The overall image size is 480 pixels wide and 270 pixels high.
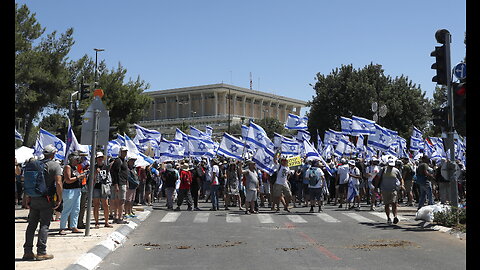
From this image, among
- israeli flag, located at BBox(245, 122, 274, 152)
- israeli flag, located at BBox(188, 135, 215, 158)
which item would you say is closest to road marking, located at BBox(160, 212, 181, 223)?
israeli flag, located at BBox(245, 122, 274, 152)

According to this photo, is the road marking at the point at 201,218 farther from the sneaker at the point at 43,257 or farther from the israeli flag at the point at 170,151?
the sneaker at the point at 43,257

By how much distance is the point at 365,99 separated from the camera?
54844mm

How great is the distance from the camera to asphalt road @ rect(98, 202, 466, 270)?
8.92 metres

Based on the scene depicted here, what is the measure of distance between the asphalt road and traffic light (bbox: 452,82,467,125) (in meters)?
2.53

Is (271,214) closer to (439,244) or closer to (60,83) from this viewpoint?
(439,244)

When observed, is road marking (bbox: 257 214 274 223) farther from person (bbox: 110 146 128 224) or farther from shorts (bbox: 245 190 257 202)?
person (bbox: 110 146 128 224)

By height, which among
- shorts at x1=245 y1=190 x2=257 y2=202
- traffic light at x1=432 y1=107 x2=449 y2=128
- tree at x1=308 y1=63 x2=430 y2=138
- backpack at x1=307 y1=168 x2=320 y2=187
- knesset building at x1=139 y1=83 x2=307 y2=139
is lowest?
shorts at x1=245 y1=190 x2=257 y2=202

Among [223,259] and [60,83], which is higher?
[60,83]

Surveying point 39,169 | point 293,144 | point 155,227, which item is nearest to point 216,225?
point 155,227

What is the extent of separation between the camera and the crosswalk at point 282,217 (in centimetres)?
1622

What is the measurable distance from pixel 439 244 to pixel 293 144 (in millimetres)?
14371

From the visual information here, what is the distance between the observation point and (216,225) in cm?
1505

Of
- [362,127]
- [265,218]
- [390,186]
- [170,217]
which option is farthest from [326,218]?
[362,127]

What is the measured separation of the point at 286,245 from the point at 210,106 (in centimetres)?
13332
